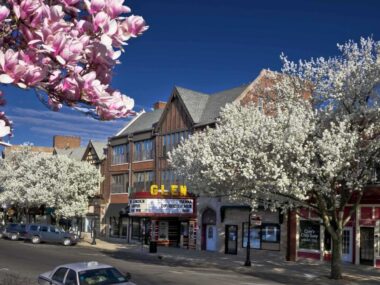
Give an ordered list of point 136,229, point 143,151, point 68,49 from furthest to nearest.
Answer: point 143,151, point 136,229, point 68,49

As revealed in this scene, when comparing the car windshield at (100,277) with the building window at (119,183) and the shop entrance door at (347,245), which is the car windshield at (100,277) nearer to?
the shop entrance door at (347,245)

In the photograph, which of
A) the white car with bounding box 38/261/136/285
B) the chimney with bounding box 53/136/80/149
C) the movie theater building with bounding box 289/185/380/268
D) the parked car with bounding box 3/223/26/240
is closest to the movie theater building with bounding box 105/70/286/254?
the movie theater building with bounding box 289/185/380/268

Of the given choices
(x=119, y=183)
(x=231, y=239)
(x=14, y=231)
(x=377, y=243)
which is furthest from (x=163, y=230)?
Result: (x=377, y=243)

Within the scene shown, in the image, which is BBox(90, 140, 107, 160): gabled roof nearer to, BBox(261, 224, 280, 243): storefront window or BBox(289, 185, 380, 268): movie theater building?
BBox(261, 224, 280, 243): storefront window

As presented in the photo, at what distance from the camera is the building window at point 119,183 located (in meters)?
55.9

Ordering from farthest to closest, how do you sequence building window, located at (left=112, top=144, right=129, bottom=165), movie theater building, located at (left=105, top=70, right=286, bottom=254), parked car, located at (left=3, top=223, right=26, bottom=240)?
1. building window, located at (left=112, top=144, right=129, bottom=165)
2. parked car, located at (left=3, top=223, right=26, bottom=240)
3. movie theater building, located at (left=105, top=70, right=286, bottom=254)

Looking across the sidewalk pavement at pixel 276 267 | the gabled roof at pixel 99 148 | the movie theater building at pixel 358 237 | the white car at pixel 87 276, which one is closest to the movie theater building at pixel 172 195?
the sidewalk pavement at pixel 276 267

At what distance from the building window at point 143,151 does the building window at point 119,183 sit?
3044 millimetres

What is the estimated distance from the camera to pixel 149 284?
2052cm

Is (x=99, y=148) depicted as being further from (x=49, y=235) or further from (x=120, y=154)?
(x=49, y=235)

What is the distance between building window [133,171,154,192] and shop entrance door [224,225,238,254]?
468 inches

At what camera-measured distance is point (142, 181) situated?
2083 inches

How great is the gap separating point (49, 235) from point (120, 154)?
43.5ft

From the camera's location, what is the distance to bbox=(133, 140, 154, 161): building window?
170 feet
